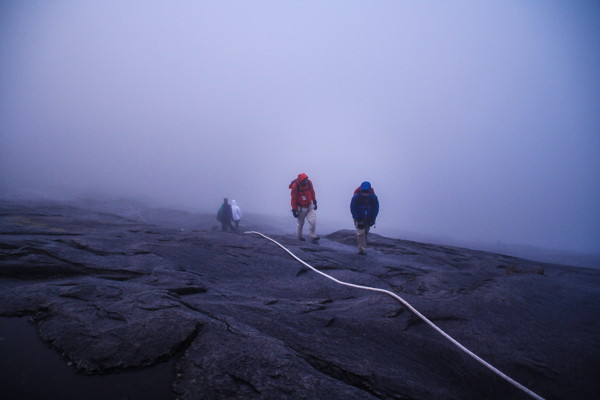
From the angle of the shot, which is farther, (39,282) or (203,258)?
(203,258)

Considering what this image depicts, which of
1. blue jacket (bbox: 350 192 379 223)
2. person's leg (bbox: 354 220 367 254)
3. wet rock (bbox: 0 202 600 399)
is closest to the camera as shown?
wet rock (bbox: 0 202 600 399)

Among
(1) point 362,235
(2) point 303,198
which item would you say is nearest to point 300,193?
(2) point 303,198

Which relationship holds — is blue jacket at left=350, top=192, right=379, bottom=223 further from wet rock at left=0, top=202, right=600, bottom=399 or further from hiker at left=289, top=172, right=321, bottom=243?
wet rock at left=0, top=202, right=600, bottom=399

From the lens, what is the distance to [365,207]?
9.60 metres

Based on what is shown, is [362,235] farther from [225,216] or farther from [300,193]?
[225,216]

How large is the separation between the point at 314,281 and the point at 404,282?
9.15ft

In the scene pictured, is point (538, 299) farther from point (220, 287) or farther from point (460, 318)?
point (220, 287)

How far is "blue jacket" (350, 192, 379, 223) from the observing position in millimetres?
9594

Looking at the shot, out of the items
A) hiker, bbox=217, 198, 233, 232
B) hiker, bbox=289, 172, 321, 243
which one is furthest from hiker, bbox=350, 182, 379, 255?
hiker, bbox=217, 198, 233, 232

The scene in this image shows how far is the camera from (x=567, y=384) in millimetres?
3258

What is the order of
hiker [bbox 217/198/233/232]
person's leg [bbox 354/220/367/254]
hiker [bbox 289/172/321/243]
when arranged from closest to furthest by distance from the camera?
1. person's leg [bbox 354/220/367/254]
2. hiker [bbox 289/172/321/243]
3. hiker [bbox 217/198/233/232]

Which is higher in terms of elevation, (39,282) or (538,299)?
(538,299)

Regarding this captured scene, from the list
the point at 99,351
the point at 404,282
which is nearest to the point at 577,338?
the point at 404,282

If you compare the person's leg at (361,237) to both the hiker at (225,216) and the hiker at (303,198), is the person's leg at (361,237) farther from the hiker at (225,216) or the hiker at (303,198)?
the hiker at (225,216)
